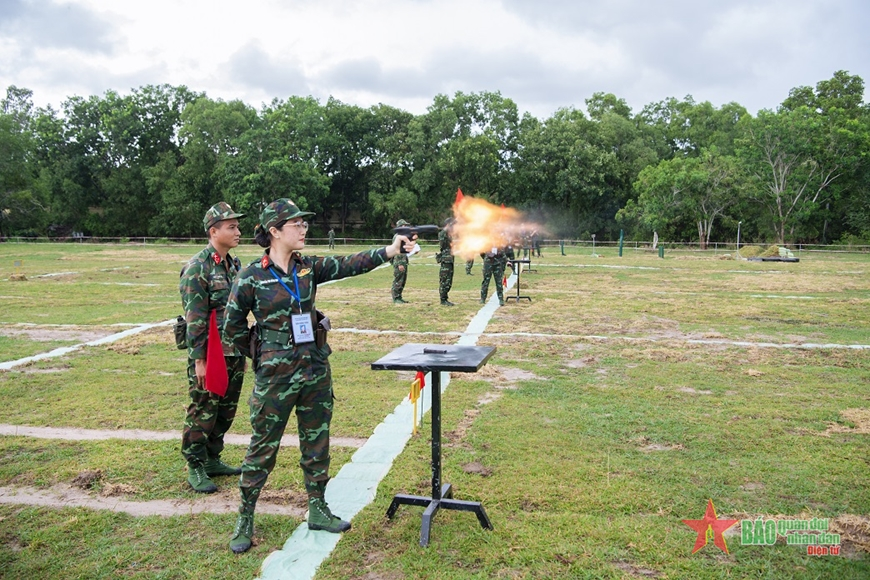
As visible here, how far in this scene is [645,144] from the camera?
58.9 meters

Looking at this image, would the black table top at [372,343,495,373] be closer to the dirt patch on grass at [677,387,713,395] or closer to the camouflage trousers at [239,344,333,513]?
the camouflage trousers at [239,344,333,513]

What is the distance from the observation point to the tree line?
151ft

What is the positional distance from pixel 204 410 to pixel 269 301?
1404mm

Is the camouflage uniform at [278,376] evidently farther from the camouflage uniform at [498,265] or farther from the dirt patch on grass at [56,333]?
the camouflage uniform at [498,265]

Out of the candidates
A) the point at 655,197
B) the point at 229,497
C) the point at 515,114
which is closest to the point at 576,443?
the point at 229,497

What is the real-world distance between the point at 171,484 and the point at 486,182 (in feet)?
162

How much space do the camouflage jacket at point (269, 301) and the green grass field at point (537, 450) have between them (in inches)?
50.1

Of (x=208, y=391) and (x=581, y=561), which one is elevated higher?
(x=208, y=391)

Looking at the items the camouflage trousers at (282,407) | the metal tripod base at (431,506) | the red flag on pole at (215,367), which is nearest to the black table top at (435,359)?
the camouflage trousers at (282,407)

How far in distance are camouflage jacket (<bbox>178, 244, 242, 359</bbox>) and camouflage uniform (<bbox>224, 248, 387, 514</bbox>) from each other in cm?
63

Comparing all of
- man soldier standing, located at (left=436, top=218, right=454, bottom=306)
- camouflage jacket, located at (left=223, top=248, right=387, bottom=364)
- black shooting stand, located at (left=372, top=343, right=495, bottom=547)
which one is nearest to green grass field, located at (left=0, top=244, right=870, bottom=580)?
black shooting stand, located at (left=372, top=343, right=495, bottom=547)

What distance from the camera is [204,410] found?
4.89 meters

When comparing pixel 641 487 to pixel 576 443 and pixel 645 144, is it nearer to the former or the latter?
pixel 576 443

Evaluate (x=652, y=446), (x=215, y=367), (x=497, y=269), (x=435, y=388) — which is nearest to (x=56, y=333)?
(x=215, y=367)
